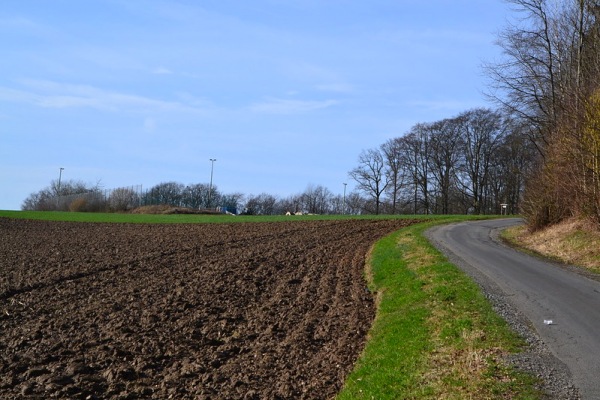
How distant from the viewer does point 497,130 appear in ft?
284

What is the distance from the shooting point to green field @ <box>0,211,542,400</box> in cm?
848

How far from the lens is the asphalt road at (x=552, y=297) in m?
9.34

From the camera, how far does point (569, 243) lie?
24922mm

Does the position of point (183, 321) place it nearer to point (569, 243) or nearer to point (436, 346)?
point (436, 346)

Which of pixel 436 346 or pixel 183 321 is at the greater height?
pixel 436 346

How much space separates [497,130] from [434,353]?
264 ft

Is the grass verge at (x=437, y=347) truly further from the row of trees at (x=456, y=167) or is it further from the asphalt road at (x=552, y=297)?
the row of trees at (x=456, y=167)

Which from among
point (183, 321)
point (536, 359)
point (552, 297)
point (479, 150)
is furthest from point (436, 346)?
point (479, 150)

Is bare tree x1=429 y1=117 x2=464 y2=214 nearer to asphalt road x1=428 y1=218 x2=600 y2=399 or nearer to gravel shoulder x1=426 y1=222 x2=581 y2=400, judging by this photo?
asphalt road x1=428 y1=218 x2=600 y2=399

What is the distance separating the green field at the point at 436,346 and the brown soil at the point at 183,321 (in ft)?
1.97

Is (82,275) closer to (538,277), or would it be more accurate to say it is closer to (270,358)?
(270,358)

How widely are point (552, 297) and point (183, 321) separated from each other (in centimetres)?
824

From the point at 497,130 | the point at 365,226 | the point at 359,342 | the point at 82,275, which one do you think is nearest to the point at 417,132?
the point at 497,130

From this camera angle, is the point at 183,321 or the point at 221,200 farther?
the point at 221,200
